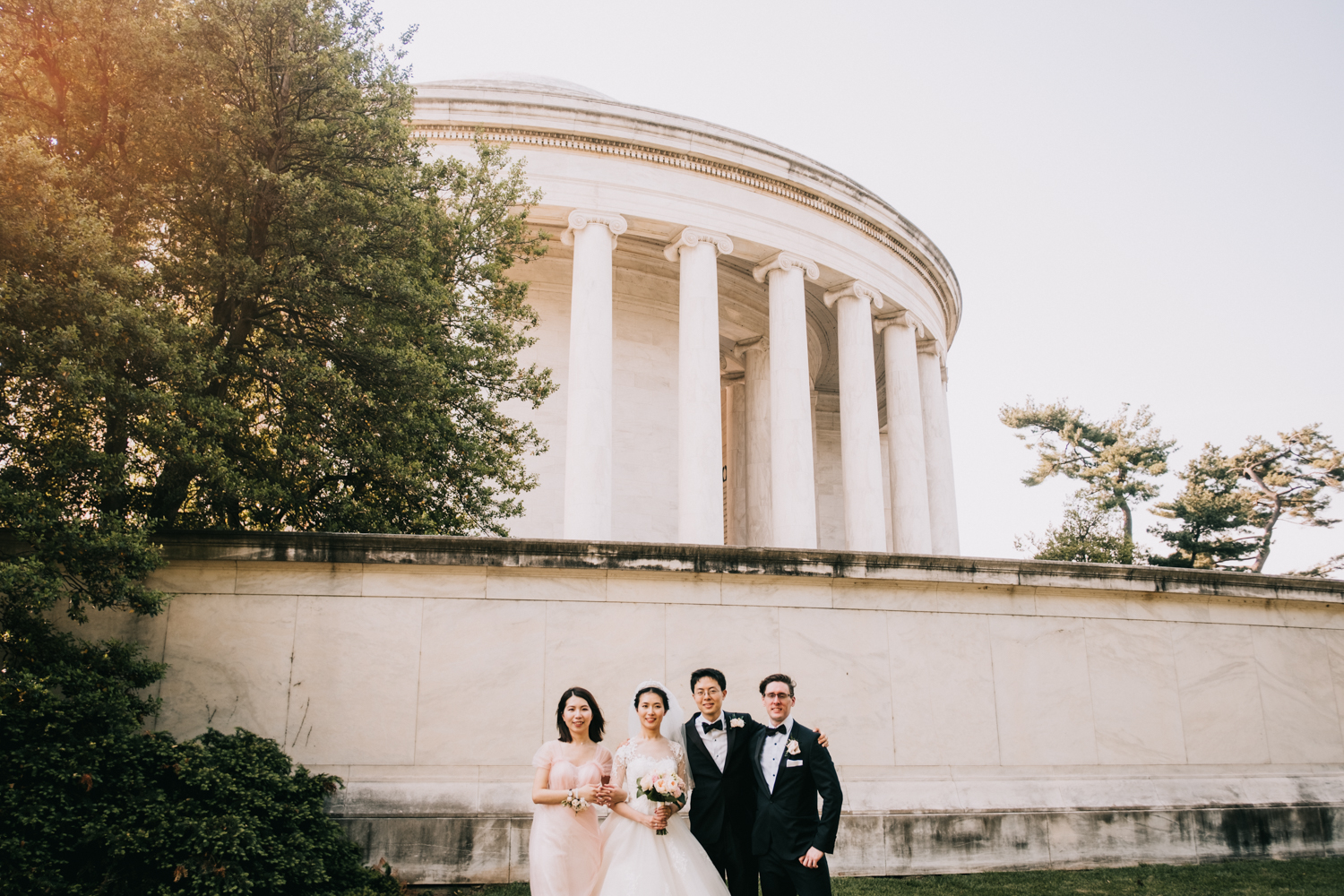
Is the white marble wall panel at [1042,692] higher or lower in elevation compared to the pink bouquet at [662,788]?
higher

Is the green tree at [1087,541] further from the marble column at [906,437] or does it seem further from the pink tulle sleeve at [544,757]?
the pink tulle sleeve at [544,757]

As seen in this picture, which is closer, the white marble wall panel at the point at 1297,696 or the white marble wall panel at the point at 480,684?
the white marble wall panel at the point at 480,684

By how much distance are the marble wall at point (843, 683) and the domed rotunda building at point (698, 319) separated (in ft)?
46.7

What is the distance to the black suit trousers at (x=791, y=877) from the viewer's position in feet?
26.3

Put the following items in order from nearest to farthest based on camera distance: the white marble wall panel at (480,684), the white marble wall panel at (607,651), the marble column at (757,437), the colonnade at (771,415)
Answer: the white marble wall panel at (480,684)
the white marble wall panel at (607,651)
the colonnade at (771,415)
the marble column at (757,437)

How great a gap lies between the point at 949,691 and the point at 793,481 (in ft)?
56.8

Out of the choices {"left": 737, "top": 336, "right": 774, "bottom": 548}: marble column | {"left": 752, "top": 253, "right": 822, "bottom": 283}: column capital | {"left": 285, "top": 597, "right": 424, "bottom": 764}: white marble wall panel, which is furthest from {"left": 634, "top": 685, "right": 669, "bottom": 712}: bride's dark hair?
{"left": 737, "top": 336, "right": 774, "bottom": 548}: marble column

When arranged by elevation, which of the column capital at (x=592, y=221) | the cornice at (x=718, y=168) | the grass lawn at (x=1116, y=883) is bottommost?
the grass lawn at (x=1116, y=883)

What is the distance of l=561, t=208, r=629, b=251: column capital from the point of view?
30172 mm

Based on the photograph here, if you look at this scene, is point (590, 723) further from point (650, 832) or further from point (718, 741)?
point (718, 741)

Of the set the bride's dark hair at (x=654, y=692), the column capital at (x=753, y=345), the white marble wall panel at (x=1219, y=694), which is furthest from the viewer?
the column capital at (x=753, y=345)

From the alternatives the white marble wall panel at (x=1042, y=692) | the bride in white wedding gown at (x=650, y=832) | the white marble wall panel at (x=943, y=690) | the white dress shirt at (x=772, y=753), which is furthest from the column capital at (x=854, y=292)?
the white dress shirt at (x=772, y=753)

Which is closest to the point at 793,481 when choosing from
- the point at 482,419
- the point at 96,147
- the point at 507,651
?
the point at 482,419

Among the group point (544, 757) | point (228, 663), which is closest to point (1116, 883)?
point (544, 757)
